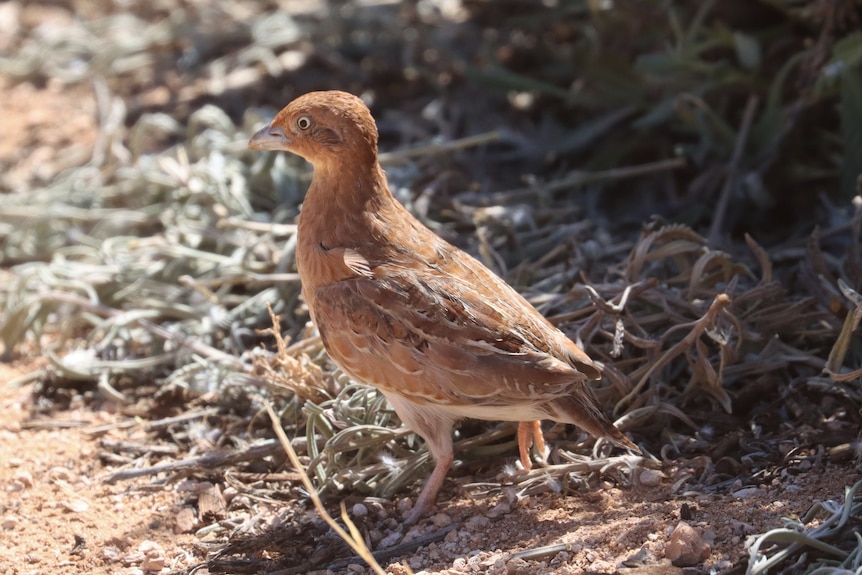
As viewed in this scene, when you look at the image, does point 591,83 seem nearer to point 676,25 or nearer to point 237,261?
point 676,25

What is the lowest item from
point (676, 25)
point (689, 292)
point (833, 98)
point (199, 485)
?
point (199, 485)

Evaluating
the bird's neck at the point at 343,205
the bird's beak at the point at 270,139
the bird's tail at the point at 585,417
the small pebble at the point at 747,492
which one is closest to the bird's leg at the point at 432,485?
the bird's tail at the point at 585,417

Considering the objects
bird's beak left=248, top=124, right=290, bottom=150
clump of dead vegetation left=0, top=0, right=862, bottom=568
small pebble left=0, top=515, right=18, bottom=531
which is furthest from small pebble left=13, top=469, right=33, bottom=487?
bird's beak left=248, top=124, right=290, bottom=150

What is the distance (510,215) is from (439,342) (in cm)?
174

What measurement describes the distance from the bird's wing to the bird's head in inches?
19.4

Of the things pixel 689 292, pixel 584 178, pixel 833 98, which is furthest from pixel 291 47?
pixel 689 292

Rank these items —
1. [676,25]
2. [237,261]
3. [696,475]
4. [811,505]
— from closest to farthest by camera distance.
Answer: [811,505] → [696,475] → [237,261] → [676,25]

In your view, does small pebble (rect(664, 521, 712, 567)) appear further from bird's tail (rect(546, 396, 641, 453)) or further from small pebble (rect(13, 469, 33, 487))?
small pebble (rect(13, 469, 33, 487))

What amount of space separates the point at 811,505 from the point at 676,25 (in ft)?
9.92

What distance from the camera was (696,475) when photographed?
3787 mm

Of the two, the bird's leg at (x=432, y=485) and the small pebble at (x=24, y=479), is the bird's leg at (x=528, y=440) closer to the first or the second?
the bird's leg at (x=432, y=485)

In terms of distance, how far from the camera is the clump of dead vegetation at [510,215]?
13.3 ft

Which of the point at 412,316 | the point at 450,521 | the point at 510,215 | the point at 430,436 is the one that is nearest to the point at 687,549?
the point at 450,521

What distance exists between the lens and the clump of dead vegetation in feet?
13.3
